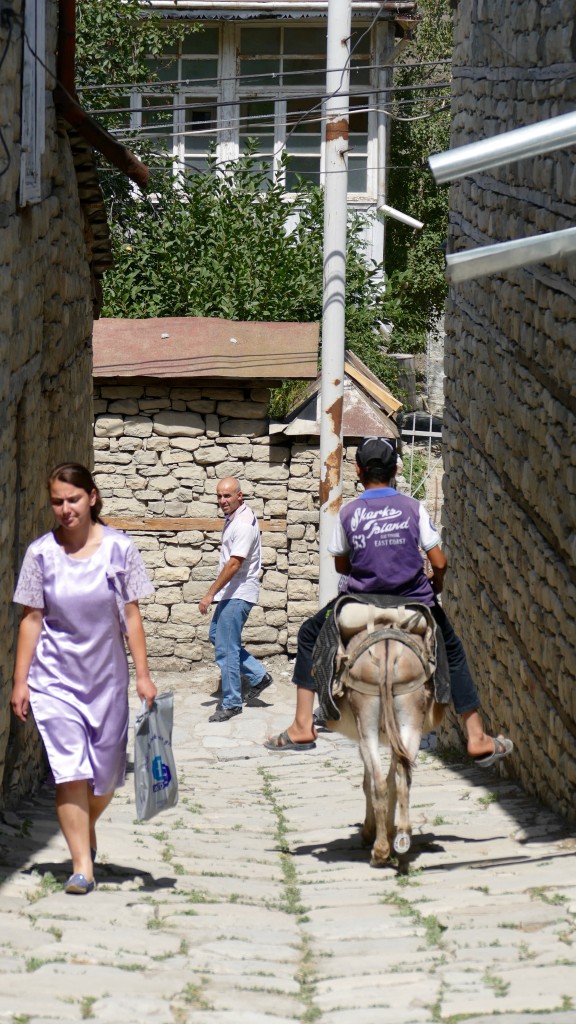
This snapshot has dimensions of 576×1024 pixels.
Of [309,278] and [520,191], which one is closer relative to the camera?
[520,191]

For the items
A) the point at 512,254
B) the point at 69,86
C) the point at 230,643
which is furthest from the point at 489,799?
the point at 69,86

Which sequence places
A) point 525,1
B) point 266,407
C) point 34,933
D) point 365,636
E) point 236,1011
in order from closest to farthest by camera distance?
point 236,1011 < point 34,933 < point 365,636 < point 525,1 < point 266,407

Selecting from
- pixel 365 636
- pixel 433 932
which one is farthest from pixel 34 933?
pixel 365 636

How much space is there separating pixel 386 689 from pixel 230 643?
6.05 metres

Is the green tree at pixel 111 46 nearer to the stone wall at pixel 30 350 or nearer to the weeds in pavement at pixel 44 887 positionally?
the stone wall at pixel 30 350

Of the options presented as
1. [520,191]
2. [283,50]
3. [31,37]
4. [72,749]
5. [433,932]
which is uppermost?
[283,50]

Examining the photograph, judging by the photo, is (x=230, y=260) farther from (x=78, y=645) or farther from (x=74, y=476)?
(x=78, y=645)

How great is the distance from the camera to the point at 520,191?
7.47 metres

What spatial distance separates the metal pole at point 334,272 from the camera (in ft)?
36.8

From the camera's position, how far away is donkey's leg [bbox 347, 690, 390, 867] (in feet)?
17.8

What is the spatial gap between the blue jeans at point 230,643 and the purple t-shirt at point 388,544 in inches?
227

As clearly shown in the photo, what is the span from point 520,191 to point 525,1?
102 cm

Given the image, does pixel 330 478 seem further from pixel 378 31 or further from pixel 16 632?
pixel 378 31

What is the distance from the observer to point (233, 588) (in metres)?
11.3
